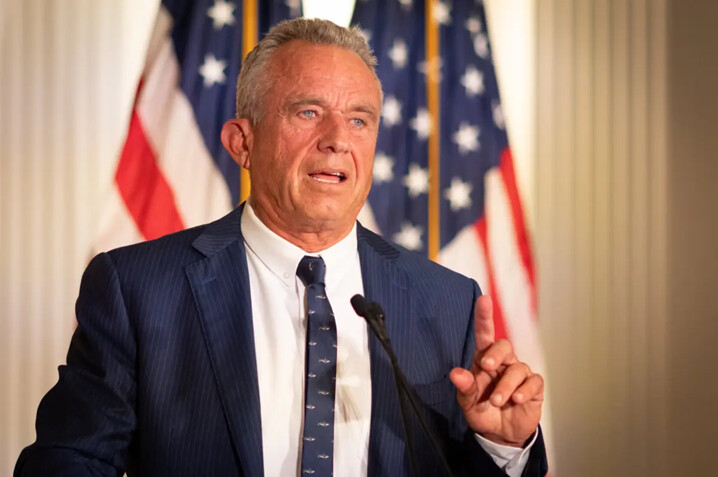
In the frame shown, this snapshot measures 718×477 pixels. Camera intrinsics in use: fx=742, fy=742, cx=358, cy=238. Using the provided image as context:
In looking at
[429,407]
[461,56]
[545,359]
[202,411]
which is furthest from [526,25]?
[202,411]

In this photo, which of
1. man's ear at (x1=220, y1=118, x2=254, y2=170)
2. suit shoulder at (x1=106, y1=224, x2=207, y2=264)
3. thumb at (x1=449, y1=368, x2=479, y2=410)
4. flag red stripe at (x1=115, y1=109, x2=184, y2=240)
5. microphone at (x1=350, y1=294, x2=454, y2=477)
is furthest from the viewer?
flag red stripe at (x1=115, y1=109, x2=184, y2=240)

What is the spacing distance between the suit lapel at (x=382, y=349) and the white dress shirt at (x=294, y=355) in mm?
27

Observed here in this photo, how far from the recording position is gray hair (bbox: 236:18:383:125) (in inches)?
64.8

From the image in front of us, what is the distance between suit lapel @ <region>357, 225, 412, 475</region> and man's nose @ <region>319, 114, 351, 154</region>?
284 millimetres

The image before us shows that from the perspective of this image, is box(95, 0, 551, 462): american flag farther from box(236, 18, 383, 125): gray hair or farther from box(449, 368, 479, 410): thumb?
box(449, 368, 479, 410): thumb

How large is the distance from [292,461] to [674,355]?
241cm

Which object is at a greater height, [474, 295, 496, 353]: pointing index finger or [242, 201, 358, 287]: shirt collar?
[242, 201, 358, 287]: shirt collar

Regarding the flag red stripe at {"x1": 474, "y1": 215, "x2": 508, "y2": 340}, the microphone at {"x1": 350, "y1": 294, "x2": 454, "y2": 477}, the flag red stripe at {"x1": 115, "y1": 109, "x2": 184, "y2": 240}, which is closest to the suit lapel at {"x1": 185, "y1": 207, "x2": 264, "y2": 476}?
the microphone at {"x1": 350, "y1": 294, "x2": 454, "y2": 477}

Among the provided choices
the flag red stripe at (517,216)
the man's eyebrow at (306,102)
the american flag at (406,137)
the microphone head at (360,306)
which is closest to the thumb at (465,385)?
the microphone head at (360,306)

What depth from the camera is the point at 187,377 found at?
Result: 1.43m

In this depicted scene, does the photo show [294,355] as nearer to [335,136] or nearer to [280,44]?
[335,136]

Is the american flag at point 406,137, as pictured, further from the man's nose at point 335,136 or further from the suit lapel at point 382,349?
the man's nose at point 335,136

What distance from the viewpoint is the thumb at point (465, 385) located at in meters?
1.28

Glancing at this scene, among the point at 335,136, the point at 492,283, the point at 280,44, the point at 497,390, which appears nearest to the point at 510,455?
the point at 497,390
